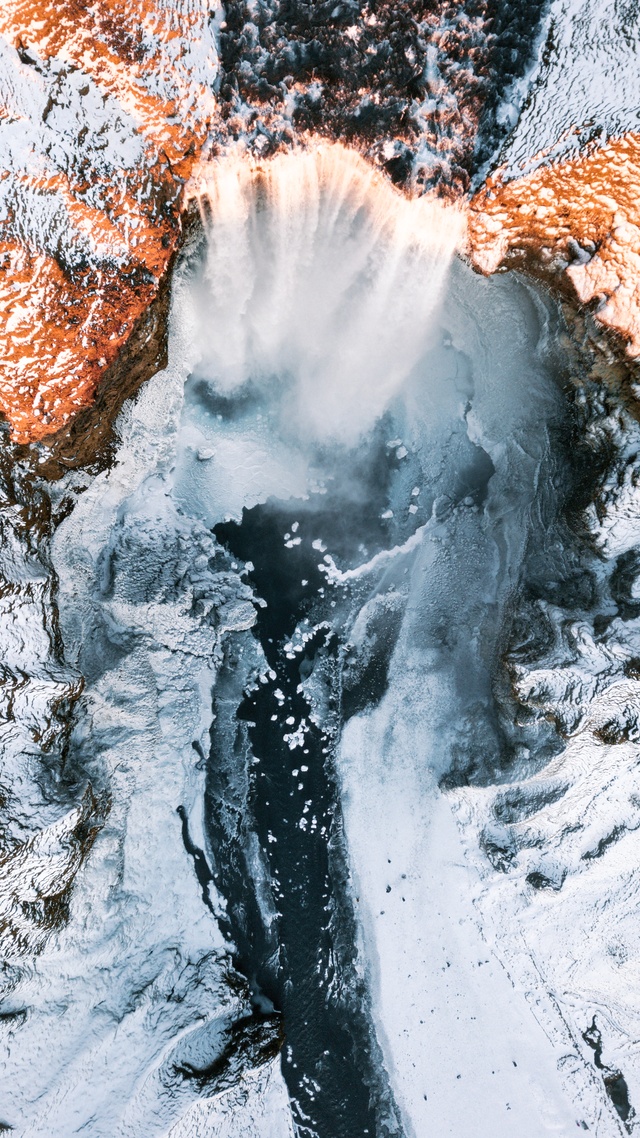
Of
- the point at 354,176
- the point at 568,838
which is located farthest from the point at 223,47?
the point at 568,838

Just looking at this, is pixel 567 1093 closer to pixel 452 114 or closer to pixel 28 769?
pixel 28 769

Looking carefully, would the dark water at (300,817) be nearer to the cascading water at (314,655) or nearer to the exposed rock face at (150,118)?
the cascading water at (314,655)

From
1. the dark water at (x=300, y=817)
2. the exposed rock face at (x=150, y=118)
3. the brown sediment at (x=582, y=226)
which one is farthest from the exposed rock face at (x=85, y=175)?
the brown sediment at (x=582, y=226)

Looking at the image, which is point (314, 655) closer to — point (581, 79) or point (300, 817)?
point (300, 817)

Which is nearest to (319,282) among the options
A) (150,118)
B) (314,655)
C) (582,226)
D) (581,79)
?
(150,118)

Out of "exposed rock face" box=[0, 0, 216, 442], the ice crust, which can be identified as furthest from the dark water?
the ice crust

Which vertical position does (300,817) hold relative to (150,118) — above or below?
below

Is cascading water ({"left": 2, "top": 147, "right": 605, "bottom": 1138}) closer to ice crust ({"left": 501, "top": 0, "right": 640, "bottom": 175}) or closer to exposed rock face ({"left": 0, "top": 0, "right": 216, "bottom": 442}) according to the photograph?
exposed rock face ({"left": 0, "top": 0, "right": 216, "bottom": 442})
